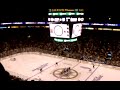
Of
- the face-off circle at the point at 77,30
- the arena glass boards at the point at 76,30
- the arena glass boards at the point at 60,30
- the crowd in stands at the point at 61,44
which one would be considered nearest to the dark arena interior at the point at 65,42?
the crowd in stands at the point at 61,44

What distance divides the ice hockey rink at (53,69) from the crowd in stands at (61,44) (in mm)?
1869

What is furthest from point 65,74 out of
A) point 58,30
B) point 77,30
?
point 58,30

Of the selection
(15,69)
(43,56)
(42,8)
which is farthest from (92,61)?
(42,8)

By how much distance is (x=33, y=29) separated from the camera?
109 ft

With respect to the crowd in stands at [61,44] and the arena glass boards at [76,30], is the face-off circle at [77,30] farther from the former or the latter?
the crowd in stands at [61,44]

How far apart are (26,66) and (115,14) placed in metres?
16.2

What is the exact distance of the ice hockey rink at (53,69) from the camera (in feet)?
56.0

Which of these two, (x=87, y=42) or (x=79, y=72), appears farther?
(x=87, y=42)

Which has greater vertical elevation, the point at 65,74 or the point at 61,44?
the point at 61,44

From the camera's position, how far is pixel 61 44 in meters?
30.0

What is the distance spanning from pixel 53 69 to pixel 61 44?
11.0 metres

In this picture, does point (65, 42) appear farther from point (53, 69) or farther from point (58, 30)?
point (58, 30)
